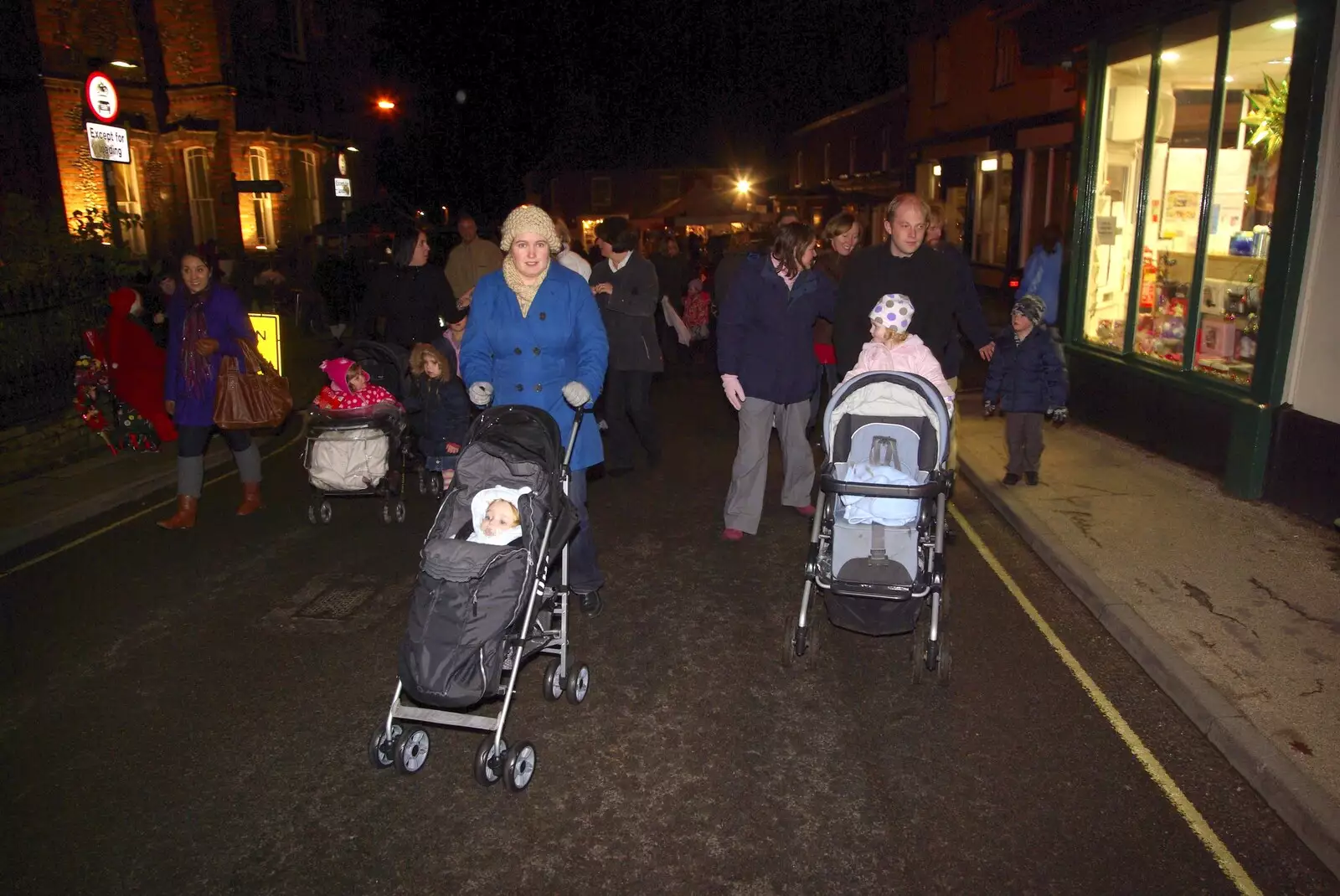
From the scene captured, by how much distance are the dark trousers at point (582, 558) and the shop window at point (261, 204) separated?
2309cm

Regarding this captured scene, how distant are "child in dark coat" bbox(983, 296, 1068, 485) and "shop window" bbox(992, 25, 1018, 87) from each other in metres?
17.5

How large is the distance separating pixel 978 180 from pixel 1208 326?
59.6ft

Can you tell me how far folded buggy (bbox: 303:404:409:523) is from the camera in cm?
744

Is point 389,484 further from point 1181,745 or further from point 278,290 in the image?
point 278,290

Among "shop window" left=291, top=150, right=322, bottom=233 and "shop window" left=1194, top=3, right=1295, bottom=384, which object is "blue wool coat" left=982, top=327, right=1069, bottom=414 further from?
"shop window" left=291, top=150, right=322, bottom=233

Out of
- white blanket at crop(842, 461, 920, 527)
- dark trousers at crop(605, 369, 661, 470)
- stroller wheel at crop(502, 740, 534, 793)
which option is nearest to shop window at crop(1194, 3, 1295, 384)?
white blanket at crop(842, 461, 920, 527)

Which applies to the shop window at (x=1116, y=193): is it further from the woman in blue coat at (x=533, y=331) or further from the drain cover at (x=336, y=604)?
the drain cover at (x=336, y=604)

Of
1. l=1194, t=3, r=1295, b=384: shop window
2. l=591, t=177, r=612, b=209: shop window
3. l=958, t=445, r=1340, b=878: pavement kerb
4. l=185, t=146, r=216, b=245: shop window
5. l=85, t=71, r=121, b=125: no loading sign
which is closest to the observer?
l=958, t=445, r=1340, b=878: pavement kerb

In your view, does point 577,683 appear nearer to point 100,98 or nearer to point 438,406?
point 438,406

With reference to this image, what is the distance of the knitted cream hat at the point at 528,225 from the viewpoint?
4941 mm

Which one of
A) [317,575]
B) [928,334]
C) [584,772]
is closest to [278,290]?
[317,575]

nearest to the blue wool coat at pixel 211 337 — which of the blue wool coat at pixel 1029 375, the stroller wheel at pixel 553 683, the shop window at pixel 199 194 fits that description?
the stroller wheel at pixel 553 683

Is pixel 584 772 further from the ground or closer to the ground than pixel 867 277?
closer to the ground

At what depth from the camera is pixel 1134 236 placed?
997 centimetres
